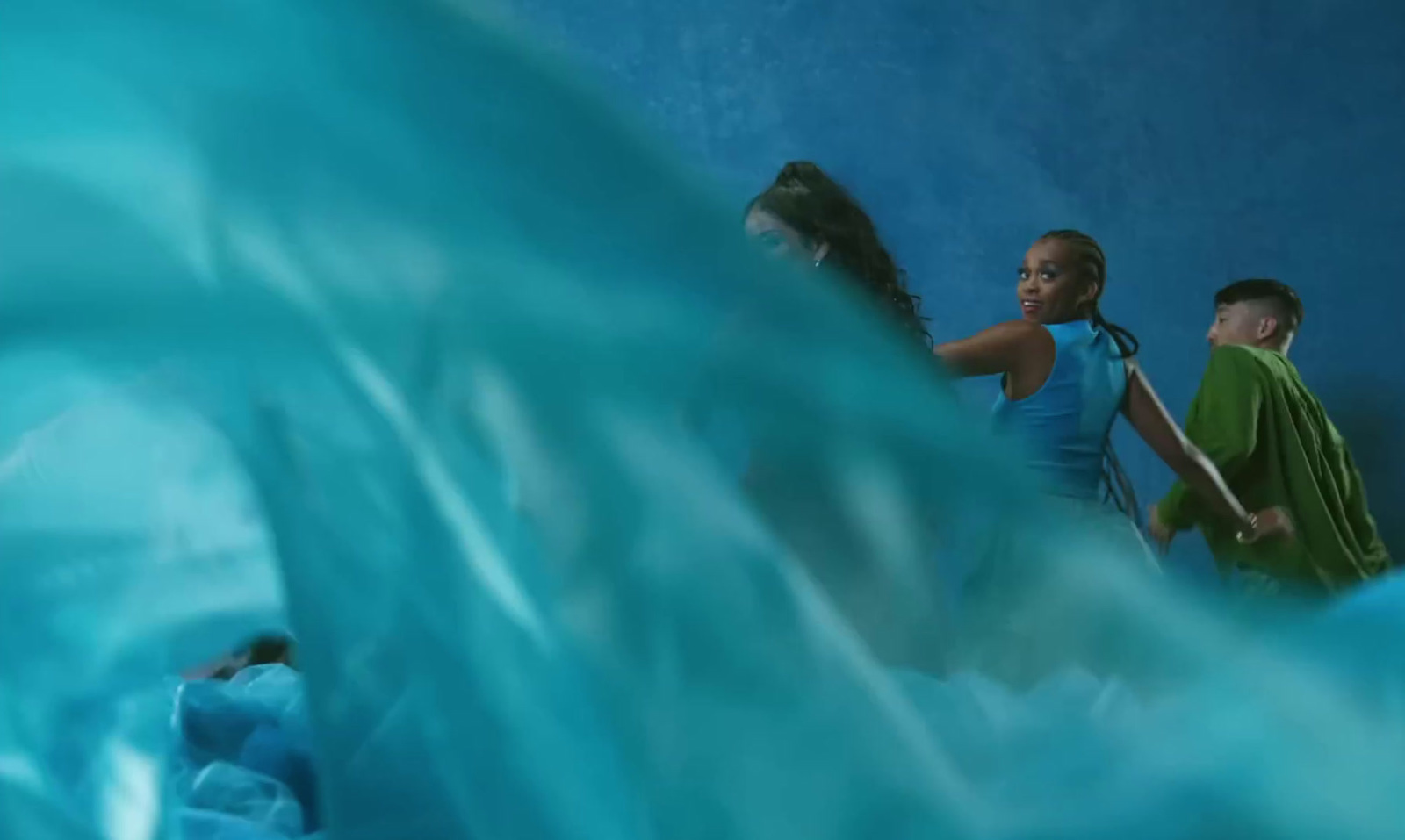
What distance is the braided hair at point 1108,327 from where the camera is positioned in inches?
54.1

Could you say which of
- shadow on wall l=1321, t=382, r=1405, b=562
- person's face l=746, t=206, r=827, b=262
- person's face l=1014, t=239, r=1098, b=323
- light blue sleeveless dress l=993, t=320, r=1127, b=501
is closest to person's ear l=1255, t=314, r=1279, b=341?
shadow on wall l=1321, t=382, r=1405, b=562

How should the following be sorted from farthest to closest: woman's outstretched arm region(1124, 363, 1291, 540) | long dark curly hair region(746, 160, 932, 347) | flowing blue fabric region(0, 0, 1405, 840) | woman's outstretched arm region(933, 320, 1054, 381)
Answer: woman's outstretched arm region(1124, 363, 1291, 540) → woman's outstretched arm region(933, 320, 1054, 381) → long dark curly hair region(746, 160, 932, 347) → flowing blue fabric region(0, 0, 1405, 840)

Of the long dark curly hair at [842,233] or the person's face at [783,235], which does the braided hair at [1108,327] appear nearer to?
the long dark curly hair at [842,233]

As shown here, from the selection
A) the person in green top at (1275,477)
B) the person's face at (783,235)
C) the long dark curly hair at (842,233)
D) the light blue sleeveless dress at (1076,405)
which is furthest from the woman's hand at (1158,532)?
the person's face at (783,235)

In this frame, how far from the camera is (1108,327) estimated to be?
1.41 metres

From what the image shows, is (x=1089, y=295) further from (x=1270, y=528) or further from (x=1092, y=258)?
(x=1270, y=528)

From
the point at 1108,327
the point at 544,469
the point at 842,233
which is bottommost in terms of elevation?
the point at 544,469

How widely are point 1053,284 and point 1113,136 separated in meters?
0.21

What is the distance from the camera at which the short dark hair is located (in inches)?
59.7

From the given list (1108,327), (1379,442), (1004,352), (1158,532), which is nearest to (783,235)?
(1004,352)

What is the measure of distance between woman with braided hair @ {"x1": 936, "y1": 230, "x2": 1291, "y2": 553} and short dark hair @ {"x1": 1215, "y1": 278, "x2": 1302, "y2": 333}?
0.48ft

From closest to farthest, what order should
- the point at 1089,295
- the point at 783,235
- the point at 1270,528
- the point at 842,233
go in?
the point at 783,235, the point at 842,233, the point at 1270,528, the point at 1089,295

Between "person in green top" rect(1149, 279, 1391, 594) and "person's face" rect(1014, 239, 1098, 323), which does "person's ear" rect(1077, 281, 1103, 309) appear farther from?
"person in green top" rect(1149, 279, 1391, 594)

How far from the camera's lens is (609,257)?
212mm
